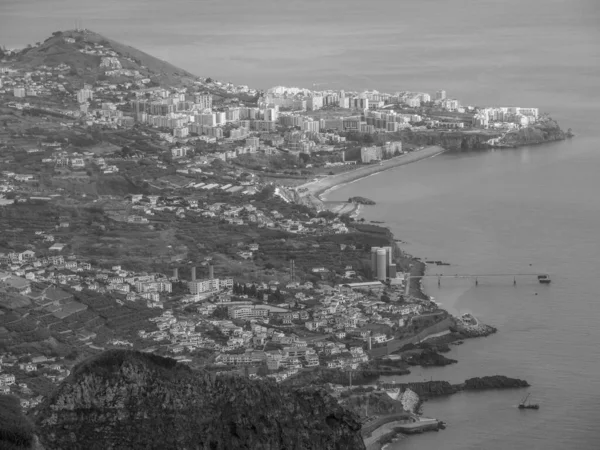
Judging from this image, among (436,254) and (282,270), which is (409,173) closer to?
(436,254)

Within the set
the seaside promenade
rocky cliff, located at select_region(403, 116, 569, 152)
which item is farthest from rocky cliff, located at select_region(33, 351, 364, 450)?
rocky cliff, located at select_region(403, 116, 569, 152)

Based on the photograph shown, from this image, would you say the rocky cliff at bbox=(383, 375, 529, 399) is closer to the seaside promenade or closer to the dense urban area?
the dense urban area

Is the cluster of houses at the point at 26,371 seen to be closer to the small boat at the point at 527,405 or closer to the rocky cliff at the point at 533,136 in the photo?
the small boat at the point at 527,405

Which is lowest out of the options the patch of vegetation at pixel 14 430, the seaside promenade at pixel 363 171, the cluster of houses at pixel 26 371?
the seaside promenade at pixel 363 171

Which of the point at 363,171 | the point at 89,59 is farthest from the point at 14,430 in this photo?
the point at 89,59

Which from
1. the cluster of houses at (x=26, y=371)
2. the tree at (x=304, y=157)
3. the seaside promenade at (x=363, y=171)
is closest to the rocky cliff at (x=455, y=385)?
the cluster of houses at (x=26, y=371)

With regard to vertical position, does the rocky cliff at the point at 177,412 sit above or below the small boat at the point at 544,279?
above

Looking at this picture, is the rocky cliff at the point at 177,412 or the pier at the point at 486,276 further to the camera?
the pier at the point at 486,276
